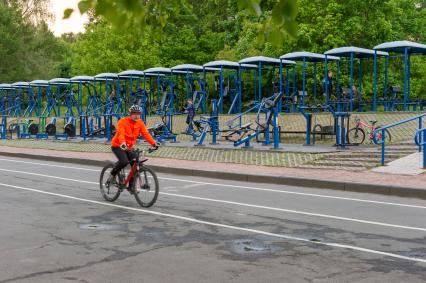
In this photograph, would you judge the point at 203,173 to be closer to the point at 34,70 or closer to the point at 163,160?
the point at 163,160

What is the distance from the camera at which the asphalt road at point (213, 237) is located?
238 inches

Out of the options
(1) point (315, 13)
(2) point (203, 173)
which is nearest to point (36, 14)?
(1) point (315, 13)

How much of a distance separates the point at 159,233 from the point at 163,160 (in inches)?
445

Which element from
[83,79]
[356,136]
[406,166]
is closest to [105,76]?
[83,79]

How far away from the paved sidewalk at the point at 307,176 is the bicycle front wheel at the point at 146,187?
4.36 m

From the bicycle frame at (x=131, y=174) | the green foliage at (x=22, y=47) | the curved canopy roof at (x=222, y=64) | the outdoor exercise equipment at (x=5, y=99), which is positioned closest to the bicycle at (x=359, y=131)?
the curved canopy roof at (x=222, y=64)

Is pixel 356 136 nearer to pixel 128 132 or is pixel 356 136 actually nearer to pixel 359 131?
pixel 359 131

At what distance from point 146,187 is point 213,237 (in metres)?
3.00

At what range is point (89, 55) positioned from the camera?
47.4 meters

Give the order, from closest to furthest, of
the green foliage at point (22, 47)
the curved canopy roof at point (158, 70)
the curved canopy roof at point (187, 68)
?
the curved canopy roof at point (187, 68) < the curved canopy roof at point (158, 70) < the green foliage at point (22, 47)

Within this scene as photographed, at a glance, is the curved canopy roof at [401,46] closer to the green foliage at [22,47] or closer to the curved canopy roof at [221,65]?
the curved canopy roof at [221,65]

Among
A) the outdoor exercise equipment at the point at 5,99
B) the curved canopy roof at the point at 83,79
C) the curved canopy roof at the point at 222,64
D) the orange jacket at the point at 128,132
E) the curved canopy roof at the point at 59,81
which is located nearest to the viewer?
the orange jacket at the point at 128,132

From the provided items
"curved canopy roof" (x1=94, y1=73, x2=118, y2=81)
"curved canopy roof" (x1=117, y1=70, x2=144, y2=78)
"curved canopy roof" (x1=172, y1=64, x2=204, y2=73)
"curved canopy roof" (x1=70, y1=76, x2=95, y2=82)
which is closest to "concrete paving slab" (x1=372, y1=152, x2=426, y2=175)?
"curved canopy roof" (x1=172, y1=64, x2=204, y2=73)

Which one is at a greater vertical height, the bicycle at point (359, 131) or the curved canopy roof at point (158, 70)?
the curved canopy roof at point (158, 70)
